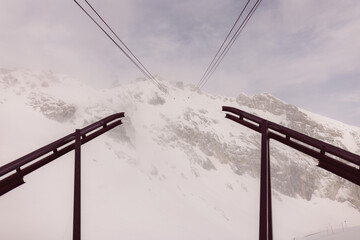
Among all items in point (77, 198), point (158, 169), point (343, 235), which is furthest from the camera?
point (158, 169)

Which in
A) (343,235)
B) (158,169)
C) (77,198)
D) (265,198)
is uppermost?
(158,169)

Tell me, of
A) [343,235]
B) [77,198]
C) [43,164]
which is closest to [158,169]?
[343,235]

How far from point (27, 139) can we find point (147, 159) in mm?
31426

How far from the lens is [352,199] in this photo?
408ft

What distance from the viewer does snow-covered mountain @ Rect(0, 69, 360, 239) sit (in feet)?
157

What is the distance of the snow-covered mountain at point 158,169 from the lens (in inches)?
1890

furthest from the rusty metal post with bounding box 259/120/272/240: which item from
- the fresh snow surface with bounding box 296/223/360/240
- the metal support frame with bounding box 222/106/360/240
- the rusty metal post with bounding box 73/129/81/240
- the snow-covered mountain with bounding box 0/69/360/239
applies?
the snow-covered mountain with bounding box 0/69/360/239

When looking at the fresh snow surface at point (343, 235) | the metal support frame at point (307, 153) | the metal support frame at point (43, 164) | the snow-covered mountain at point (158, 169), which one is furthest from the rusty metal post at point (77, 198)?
the fresh snow surface at point (343, 235)

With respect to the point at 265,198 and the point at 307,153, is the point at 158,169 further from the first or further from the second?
the point at 307,153

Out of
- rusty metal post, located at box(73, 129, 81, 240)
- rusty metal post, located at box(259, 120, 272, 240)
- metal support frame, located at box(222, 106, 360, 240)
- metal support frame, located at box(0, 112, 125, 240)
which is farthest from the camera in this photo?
rusty metal post, located at box(73, 129, 81, 240)

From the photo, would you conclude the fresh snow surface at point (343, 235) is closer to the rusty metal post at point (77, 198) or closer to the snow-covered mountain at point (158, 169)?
the snow-covered mountain at point (158, 169)

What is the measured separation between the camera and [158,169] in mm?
81188

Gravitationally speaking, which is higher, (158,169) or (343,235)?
(158,169)

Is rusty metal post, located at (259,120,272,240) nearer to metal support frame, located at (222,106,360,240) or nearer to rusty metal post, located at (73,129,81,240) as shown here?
metal support frame, located at (222,106,360,240)
